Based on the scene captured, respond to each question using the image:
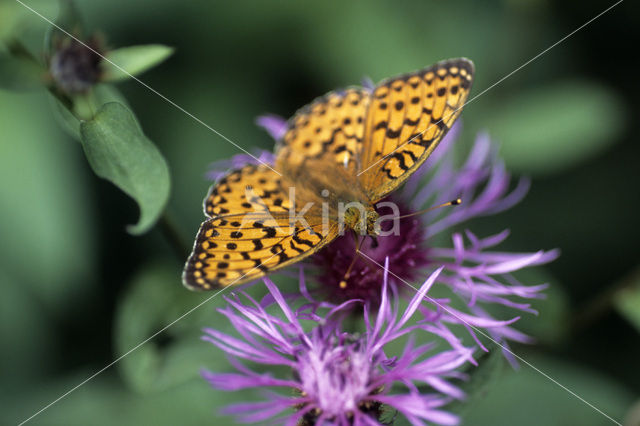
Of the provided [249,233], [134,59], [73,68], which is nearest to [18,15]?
[73,68]

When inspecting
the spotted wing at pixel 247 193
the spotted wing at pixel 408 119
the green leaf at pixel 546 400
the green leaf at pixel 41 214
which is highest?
the spotted wing at pixel 408 119

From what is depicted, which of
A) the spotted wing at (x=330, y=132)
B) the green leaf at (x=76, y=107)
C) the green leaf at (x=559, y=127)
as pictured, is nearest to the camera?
the green leaf at (x=76, y=107)

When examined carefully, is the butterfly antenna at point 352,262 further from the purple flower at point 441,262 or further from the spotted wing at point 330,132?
the spotted wing at point 330,132

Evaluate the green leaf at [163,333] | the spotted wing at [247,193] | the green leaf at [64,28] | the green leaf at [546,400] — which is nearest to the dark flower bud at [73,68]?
the green leaf at [64,28]

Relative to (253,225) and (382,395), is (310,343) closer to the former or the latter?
(382,395)

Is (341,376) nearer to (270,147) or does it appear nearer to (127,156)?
(127,156)

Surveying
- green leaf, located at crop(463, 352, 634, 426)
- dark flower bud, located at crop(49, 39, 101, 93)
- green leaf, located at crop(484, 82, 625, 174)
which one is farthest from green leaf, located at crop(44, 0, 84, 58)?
green leaf, located at crop(484, 82, 625, 174)

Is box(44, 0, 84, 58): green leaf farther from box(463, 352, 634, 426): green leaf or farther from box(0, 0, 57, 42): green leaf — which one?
box(463, 352, 634, 426): green leaf

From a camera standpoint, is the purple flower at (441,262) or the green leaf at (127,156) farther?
the purple flower at (441,262)
